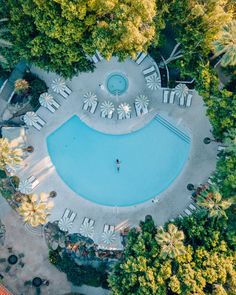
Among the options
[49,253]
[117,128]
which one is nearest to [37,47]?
[117,128]

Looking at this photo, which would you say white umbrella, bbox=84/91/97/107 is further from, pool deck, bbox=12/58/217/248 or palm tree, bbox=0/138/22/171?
palm tree, bbox=0/138/22/171

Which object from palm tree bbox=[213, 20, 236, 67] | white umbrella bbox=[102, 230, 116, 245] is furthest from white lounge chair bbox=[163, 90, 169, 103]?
white umbrella bbox=[102, 230, 116, 245]

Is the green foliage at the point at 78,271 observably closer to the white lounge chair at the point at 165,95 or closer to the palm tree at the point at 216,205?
the palm tree at the point at 216,205

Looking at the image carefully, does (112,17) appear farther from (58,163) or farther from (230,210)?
(230,210)

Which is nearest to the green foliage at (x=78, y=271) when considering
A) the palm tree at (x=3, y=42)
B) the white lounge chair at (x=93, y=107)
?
the white lounge chair at (x=93, y=107)

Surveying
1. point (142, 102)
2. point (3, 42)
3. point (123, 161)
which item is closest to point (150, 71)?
point (142, 102)

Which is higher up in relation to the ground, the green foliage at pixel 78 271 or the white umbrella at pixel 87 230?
the white umbrella at pixel 87 230
